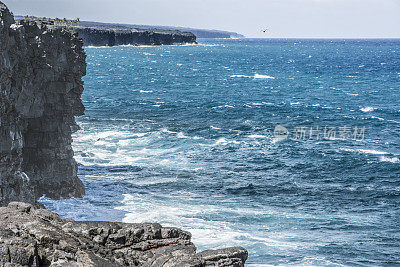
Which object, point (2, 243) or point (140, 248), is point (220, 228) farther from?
point (2, 243)

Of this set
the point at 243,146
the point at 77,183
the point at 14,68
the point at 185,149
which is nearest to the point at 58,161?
the point at 77,183

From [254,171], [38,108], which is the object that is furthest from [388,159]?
[38,108]

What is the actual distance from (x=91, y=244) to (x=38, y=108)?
76.9 ft

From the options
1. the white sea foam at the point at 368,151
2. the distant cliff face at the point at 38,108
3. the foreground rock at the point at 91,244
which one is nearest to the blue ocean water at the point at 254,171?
the white sea foam at the point at 368,151

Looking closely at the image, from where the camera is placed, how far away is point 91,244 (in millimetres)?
13203

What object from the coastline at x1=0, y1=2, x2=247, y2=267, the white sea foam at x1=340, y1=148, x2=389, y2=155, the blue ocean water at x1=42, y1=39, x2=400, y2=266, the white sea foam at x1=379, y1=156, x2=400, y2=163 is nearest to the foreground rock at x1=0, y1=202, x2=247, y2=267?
the coastline at x1=0, y1=2, x2=247, y2=267

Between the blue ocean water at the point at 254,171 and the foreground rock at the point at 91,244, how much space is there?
14.0 m

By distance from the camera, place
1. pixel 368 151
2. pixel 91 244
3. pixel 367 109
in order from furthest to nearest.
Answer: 1. pixel 367 109
2. pixel 368 151
3. pixel 91 244

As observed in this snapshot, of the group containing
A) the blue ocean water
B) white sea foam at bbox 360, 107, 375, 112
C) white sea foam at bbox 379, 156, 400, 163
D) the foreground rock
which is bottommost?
the blue ocean water

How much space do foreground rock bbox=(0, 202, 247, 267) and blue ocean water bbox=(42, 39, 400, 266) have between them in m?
14.0

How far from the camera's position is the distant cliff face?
2916cm

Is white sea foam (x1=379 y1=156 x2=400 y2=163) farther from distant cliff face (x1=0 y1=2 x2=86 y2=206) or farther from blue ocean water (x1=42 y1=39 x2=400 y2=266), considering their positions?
distant cliff face (x1=0 y1=2 x2=86 y2=206)

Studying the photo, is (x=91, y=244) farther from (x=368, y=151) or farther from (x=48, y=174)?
(x=368, y=151)

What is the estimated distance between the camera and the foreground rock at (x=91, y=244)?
11.9 metres
